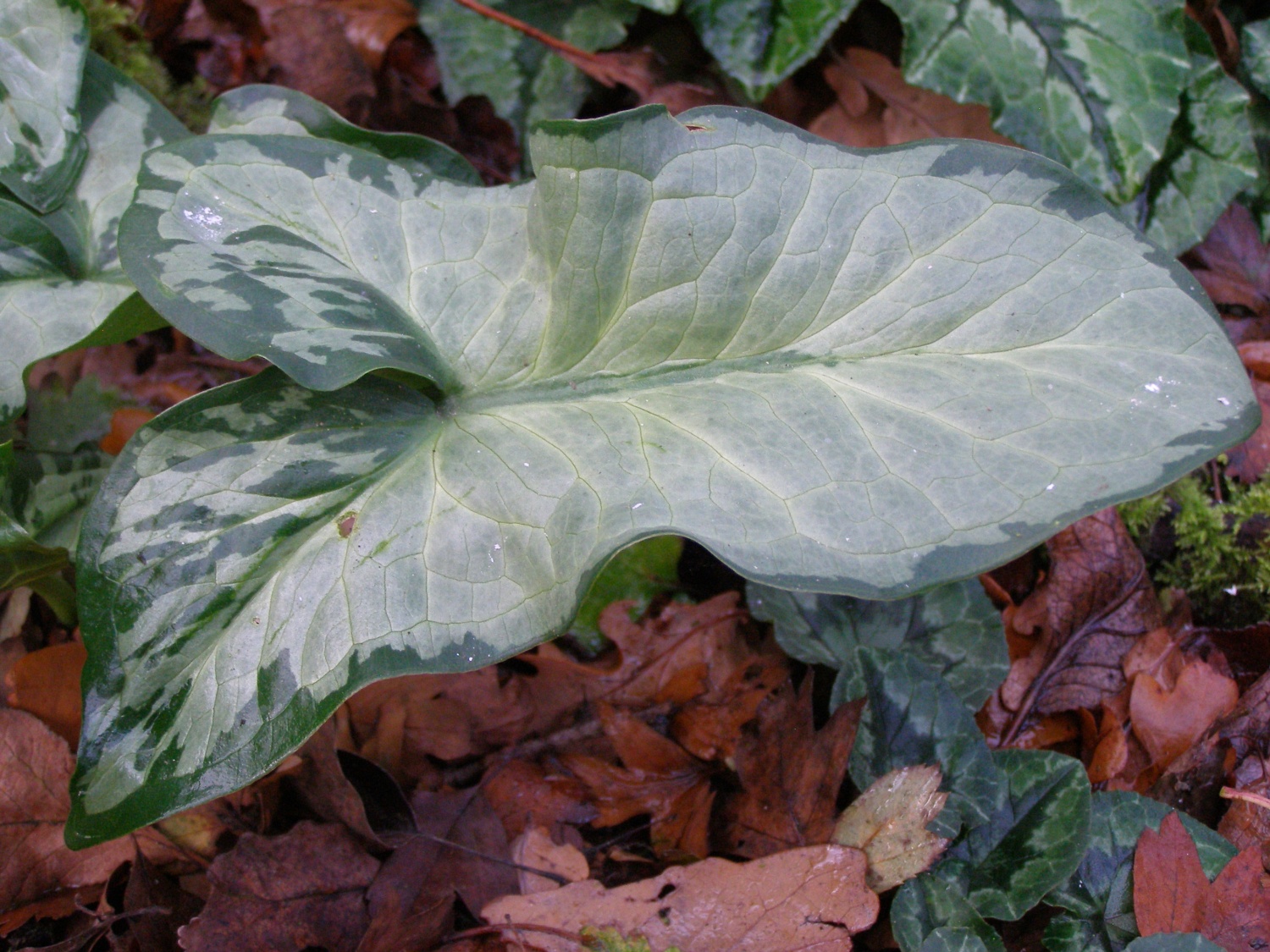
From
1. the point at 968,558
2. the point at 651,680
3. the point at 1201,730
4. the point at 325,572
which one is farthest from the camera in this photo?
the point at 651,680

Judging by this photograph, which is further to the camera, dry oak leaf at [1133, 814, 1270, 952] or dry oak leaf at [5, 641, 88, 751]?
dry oak leaf at [5, 641, 88, 751]

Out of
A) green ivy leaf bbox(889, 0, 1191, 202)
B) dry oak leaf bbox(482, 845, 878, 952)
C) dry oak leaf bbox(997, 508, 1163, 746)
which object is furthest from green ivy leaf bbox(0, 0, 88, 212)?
dry oak leaf bbox(997, 508, 1163, 746)

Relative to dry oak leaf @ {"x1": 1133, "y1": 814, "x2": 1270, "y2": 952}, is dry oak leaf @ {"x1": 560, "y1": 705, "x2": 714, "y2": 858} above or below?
below

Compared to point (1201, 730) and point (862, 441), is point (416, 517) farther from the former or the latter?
point (1201, 730)

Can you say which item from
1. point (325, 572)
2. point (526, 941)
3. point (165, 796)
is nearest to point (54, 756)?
point (165, 796)

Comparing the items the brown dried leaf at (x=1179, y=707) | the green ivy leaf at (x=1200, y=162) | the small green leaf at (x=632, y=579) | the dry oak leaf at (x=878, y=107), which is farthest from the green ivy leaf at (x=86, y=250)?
the green ivy leaf at (x=1200, y=162)

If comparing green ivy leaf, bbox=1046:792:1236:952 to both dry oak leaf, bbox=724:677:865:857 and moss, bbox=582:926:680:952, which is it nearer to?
dry oak leaf, bbox=724:677:865:857

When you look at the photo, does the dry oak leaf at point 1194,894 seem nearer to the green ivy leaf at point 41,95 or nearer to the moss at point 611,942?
the moss at point 611,942
